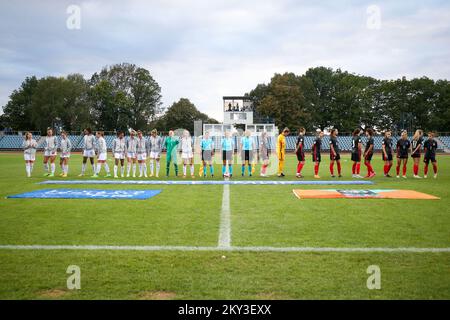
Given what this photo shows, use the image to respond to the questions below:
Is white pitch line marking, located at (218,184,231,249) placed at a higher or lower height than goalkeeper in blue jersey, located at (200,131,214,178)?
lower

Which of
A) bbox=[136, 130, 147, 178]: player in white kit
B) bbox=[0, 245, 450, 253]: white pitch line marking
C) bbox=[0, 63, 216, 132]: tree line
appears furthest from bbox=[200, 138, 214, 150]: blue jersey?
bbox=[0, 63, 216, 132]: tree line

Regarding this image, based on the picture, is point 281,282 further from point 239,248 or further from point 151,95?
point 151,95

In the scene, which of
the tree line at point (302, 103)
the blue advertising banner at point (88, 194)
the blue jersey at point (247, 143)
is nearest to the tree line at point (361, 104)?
the tree line at point (302, 103)

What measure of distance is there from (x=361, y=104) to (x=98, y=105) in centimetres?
5437

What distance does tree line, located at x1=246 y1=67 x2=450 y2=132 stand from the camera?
68062mm

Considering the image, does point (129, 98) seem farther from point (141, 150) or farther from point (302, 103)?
point (141, 150)

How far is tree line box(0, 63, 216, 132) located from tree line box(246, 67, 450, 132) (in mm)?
24170

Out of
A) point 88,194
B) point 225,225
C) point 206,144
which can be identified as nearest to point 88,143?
point 206,144

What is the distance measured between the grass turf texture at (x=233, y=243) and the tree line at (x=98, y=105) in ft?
219

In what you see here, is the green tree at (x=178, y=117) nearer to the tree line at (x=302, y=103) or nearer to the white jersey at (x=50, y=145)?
the tree line at (x=302, y=103)

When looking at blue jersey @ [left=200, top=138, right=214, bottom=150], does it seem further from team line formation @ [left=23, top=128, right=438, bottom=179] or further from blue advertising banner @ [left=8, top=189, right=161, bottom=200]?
blue advertising banner @ [left=8, top=189, right=161, bottom=200]

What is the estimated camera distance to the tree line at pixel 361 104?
6806 centimetres
